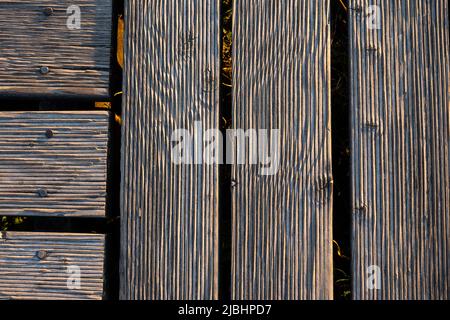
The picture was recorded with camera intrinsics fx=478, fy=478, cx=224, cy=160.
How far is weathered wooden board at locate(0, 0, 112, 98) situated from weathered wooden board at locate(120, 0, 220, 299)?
128mm

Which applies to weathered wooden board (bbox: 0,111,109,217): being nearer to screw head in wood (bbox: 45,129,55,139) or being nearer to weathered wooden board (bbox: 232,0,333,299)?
screw head in wood (bbox: 45,129,55,139)

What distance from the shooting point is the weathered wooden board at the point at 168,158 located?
Answer: 2045 mm

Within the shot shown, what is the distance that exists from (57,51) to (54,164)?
502 millimetres

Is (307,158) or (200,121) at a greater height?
(200,121)

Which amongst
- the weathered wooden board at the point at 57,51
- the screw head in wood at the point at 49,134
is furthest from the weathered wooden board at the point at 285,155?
the screw head in wood at the point at 49,134

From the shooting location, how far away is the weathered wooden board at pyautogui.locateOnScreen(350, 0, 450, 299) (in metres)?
2.01

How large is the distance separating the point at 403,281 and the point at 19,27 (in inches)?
78.8

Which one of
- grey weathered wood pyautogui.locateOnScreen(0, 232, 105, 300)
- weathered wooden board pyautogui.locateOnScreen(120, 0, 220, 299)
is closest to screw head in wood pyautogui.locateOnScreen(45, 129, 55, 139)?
weathered wooden board pyautogui.locateOnScreen(120, 0, 220, 299)

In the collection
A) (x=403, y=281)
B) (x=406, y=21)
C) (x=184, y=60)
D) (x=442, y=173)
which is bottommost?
(x=403, y=281)

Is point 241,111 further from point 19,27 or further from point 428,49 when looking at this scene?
point 19,27

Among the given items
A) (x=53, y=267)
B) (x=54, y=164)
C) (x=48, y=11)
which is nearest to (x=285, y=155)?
(x=54, y=164)

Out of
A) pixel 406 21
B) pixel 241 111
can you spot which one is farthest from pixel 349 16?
pixel 241 111

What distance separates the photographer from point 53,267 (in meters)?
2.08

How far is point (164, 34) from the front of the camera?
208 centimetres
